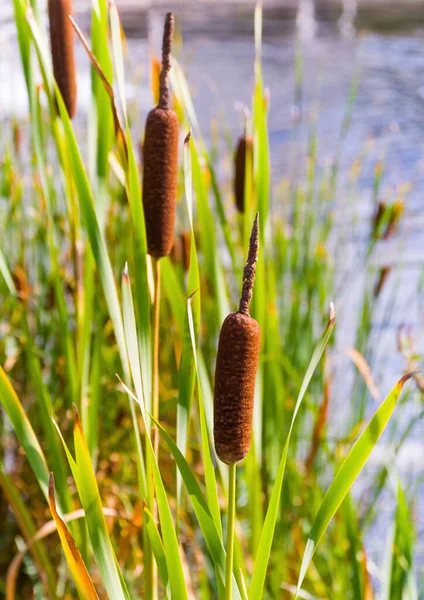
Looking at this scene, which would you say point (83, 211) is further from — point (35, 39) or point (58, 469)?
point (58, 469)

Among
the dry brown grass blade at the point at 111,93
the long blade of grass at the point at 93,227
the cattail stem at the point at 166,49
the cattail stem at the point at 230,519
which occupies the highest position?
the cattail stem at the point at 166,49

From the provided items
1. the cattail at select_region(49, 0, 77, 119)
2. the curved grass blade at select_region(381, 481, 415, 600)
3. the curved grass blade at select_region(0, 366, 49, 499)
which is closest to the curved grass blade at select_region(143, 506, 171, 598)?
the curved grass blade at select_region(0, 366, 49, 499)

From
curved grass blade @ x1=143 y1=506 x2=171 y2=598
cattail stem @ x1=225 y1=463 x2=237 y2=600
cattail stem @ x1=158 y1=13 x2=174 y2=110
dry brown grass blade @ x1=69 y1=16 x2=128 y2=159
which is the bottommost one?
curved grass blade @ x1=143 y1=506 x2=171 y2=598

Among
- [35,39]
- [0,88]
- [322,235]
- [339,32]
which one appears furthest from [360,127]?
[35,39]

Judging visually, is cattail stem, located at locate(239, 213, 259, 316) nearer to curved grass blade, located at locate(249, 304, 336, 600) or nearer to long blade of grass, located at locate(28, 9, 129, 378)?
curved grass blade, located at locate(249, 304, 336, 600)

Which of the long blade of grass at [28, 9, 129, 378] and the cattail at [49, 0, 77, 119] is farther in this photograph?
the cattail at [49, 0, 77, 119]

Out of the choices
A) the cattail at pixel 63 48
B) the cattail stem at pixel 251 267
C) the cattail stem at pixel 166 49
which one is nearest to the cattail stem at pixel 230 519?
the cattail stem at pixel 251 267

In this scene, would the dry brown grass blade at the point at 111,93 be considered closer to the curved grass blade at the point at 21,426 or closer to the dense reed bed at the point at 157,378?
the dense reed bed at the point at 157,378
